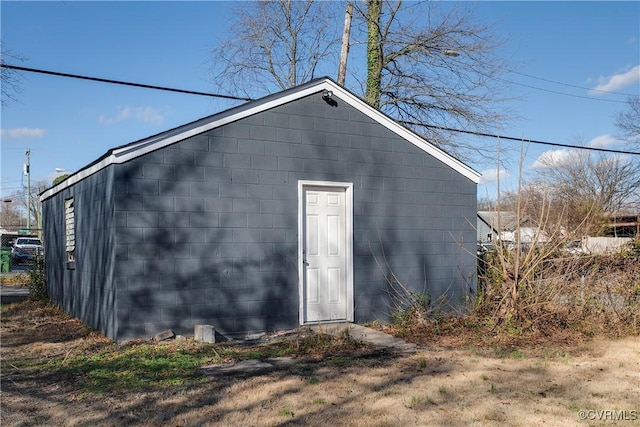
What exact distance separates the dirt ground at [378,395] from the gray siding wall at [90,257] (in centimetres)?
126

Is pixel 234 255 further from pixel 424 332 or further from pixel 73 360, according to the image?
pixel 424 332

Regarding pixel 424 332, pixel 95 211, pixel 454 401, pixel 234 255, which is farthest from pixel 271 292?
pixel 454 401

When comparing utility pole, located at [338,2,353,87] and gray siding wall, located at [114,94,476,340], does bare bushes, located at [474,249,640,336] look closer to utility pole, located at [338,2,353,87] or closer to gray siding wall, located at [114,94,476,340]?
gray siding wall, located at [114,94,476,340]

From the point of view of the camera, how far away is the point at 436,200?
10234mm

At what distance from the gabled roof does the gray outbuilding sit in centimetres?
2

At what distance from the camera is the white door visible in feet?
29.6

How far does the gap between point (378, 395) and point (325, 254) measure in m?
4.08

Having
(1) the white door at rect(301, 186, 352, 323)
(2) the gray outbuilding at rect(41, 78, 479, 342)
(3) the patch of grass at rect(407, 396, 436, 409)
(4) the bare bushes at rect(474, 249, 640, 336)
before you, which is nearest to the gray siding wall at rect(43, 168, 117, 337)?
(2) the gray outbuilding at rect(41, 78, 479, 342)

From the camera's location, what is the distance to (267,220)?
8.65 metres

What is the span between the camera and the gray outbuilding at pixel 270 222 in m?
7.80

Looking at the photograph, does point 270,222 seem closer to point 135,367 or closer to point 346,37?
point 135,367

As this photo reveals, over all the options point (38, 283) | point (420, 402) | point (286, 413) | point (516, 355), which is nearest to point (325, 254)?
point (516, 355)

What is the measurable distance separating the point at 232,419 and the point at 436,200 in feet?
21.9

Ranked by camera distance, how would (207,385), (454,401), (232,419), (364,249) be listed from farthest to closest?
1. (364,249)
2. (207,385)
3. (454,401)
4. (232,419)
